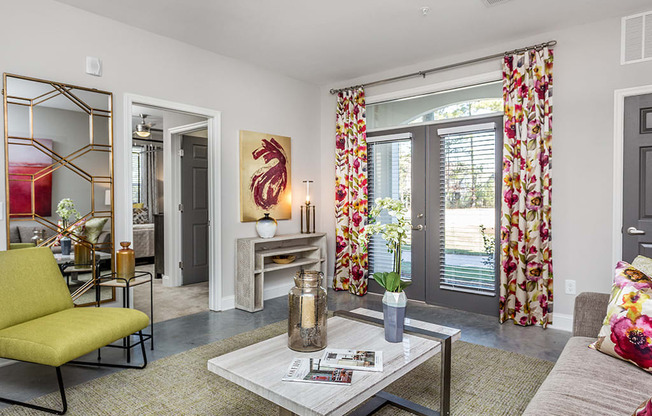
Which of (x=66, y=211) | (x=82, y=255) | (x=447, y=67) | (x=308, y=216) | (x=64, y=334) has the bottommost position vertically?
(x=64, y=334)

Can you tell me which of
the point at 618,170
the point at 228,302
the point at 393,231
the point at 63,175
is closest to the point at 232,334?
the point at 228,302

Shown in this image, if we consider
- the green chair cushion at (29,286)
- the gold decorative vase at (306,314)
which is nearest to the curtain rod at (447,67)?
the gold decorative vase at (306,314)

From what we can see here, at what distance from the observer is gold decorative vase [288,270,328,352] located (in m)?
1.82

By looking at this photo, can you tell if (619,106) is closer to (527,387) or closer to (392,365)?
(527,387)

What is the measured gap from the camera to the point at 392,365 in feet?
5.54

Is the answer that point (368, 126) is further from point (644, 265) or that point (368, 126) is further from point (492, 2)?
point (644, 265)

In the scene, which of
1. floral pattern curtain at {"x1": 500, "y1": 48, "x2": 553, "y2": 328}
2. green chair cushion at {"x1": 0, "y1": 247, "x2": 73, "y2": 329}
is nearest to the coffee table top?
green chair cushion at {"x1": 0, "y1": 247, "x2": 73, "y2": 329}

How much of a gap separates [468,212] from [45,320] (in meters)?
3.61

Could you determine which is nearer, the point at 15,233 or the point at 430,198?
the point at 15,233

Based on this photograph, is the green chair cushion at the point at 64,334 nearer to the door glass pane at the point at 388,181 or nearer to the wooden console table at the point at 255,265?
the wooden console table at the point at 255,265

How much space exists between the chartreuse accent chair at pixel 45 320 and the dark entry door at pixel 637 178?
3744 mm

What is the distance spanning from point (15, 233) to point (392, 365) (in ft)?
9.09

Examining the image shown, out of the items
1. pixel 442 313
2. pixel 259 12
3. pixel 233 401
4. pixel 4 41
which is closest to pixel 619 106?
pixel 442 313

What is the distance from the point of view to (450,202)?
4.20 meters
